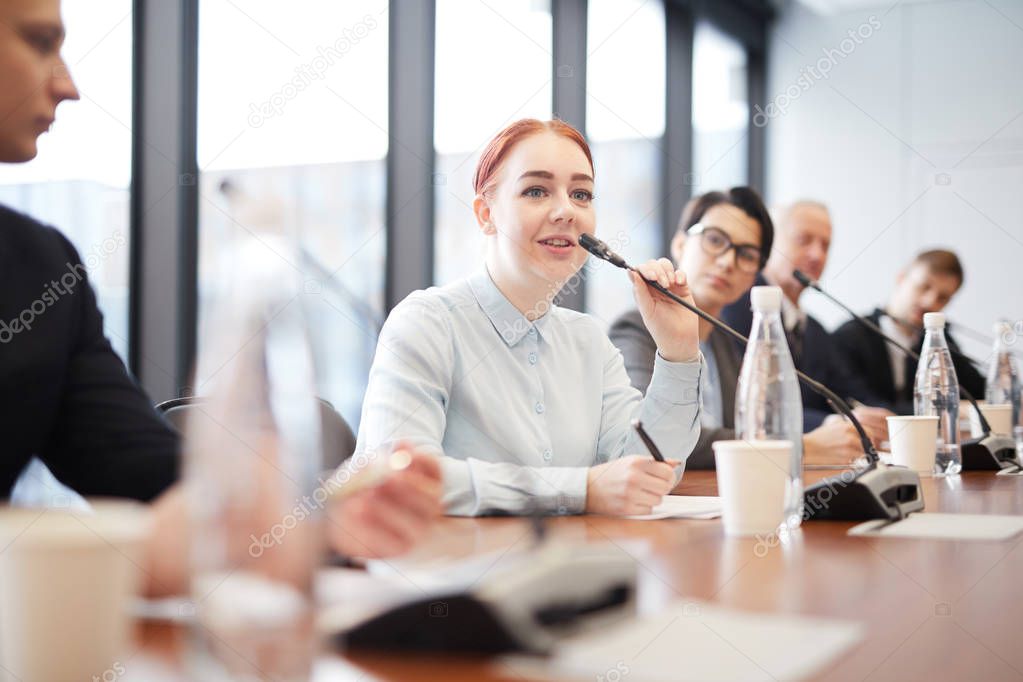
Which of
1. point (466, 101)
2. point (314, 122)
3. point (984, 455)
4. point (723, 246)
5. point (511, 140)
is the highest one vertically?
point (466, 101)

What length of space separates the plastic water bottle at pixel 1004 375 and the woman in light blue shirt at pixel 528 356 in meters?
1.28

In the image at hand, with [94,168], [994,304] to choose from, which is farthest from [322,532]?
[994,304]

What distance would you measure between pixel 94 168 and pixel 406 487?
2.42m

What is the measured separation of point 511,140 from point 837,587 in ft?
4.59

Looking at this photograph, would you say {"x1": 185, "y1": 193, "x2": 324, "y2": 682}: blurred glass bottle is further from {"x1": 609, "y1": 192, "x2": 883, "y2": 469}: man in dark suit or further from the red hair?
{"x1": 609, "y1": 192, "x2": 883, "y2": 469}: man in dark suit

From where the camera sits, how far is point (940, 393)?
7.79 ft

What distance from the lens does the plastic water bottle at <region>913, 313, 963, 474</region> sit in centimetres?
226

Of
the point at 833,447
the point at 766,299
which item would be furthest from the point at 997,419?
the point at 766,299

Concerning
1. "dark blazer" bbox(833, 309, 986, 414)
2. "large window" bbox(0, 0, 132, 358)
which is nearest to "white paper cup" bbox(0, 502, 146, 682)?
"large window" bbox(0, 0, 132, 358)

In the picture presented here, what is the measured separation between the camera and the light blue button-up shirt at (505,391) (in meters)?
1.80

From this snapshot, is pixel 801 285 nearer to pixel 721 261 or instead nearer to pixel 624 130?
pixel 721 261

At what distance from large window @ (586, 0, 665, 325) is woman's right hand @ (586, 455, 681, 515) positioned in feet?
12.0

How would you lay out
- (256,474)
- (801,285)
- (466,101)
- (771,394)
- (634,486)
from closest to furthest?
1. (256,474)
2. (771,394)
3. (634,486)
4. (801,285)
5. (466,101)

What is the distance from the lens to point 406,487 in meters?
0.79
